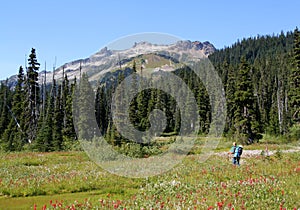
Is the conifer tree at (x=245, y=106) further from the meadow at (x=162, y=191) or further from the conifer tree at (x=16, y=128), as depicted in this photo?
the conifer tree at (x=16, y=128)

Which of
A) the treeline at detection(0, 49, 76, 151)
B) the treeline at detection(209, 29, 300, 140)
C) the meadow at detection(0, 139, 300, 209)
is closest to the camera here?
the meadow at detection(0, 139, 300, 209)

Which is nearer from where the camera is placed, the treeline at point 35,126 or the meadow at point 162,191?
the meadow at point 162,191

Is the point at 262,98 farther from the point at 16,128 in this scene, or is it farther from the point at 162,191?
the point at 162,191

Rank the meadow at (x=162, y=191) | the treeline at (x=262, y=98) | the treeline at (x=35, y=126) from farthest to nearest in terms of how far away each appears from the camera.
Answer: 1. the treeline at (x=262, y=98)
2. the treeline at (x=35, y=126)
3. the meadow at (x=162, y=191)

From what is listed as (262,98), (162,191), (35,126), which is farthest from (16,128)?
(262,98)

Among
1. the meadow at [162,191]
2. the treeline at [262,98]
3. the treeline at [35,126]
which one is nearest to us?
the meadow at [162,191]

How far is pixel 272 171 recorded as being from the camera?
58.9 feet

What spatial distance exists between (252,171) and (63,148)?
3675 centimetres

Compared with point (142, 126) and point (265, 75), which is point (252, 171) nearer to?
point (142, 126)

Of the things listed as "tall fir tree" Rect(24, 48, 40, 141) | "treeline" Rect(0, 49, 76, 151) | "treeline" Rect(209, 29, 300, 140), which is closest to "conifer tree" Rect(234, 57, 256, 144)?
"treeline" Rect(209, 29, 300, 140)

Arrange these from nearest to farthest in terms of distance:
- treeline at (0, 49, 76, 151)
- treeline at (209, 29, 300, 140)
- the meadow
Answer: the meadow < treeline at (0, 49, 76, 151) < treeline at (209, 29, 300, 140)

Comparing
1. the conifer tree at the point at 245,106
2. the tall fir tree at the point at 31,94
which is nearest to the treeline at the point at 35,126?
the tall fir tree at the point at 31,94

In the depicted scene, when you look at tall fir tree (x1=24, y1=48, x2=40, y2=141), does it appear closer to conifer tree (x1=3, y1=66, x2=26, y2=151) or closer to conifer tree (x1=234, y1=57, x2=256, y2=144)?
conifer tree (x1=3, y1=66, x2=26, y2=151)

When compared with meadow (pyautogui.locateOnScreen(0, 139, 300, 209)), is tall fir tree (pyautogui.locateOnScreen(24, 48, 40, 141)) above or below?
above
